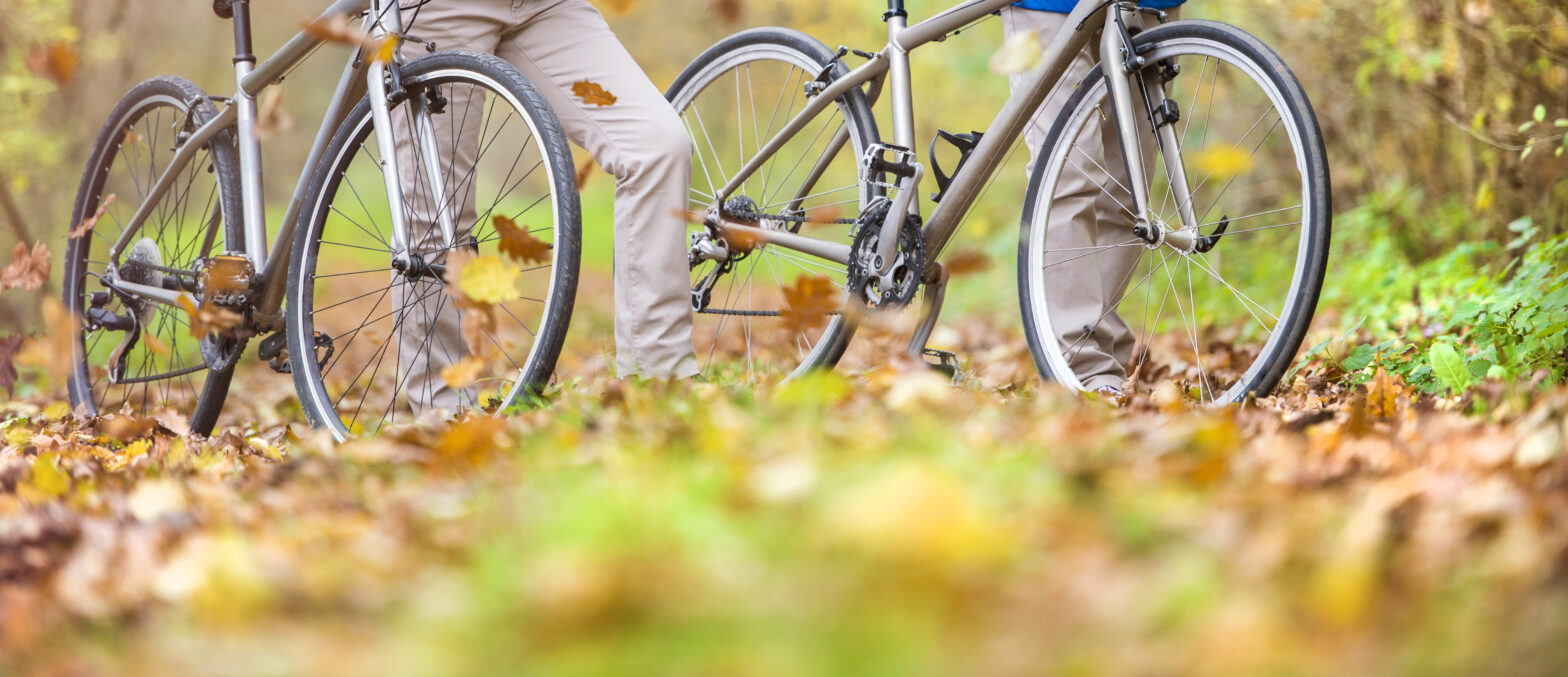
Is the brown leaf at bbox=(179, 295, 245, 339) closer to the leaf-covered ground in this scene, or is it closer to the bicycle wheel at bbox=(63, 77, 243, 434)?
the bicycle wheel at bbox=(63, 77, 243, 434)

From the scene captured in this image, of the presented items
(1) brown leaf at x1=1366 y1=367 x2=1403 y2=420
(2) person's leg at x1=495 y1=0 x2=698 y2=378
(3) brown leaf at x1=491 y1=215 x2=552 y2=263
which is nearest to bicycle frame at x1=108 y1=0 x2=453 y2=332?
(3) brown leaf at x1=491 y1=215 x2=552 y2=263

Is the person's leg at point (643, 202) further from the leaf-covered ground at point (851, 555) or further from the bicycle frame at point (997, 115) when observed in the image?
the leaf-covered ground at point (851, 555)

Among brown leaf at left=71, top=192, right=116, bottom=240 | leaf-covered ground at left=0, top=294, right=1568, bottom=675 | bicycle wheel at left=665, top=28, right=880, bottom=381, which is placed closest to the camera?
leaf-covered ground at left=0, top=294, right=1568, bottom=675

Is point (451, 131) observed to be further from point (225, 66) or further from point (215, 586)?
point (225, 66)

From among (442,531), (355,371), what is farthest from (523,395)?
(355,371)

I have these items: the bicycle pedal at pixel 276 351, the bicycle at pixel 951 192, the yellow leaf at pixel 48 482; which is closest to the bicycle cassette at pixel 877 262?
the bicycle at pixel 951 192

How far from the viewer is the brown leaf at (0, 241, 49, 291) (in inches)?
117

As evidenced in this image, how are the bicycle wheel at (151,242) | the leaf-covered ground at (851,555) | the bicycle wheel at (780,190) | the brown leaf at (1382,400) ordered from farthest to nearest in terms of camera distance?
the bicycle wheel at (151,242) → the bicycle wheel at (780,190) → the brown leaf at (1382,400) → the leaf-covered ground at (851,555)

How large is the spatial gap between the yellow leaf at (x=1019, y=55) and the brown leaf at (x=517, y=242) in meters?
1.01

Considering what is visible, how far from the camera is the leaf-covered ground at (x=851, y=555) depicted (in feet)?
2.94

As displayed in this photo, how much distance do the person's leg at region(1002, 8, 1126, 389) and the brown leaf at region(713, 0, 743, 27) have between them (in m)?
0.66

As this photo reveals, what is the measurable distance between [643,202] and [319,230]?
783 mm

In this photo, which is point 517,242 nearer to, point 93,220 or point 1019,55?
point 1019,55

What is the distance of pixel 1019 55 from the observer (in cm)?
244
